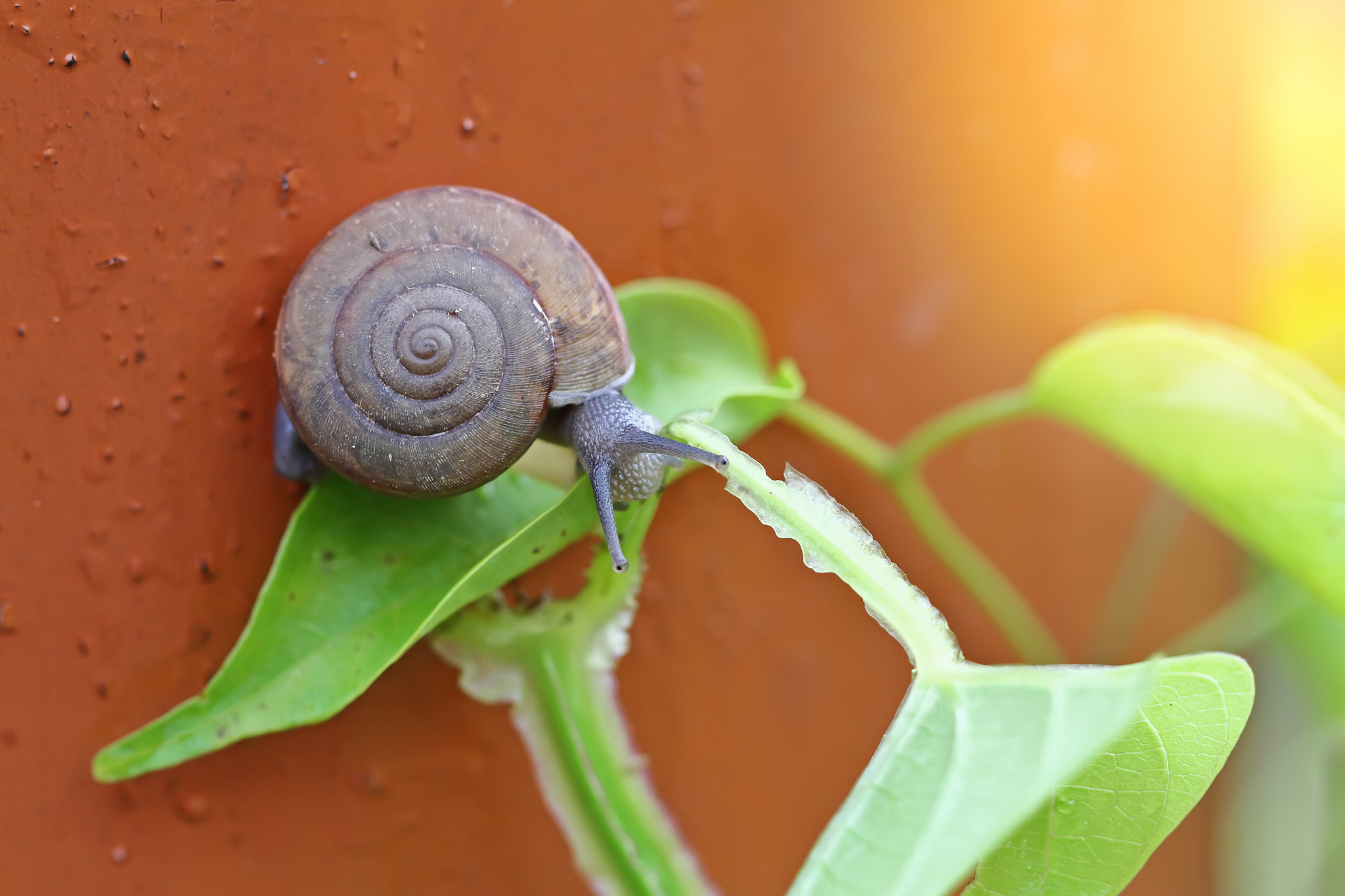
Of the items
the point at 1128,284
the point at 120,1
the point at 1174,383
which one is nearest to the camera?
the point at 120,1

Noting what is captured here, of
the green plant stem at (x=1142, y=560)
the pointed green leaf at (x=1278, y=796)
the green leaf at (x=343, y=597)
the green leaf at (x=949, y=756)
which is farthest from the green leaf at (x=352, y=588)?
the pointed green leaf at (x=1278, y=796)

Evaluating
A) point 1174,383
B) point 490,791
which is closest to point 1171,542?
point 1174,383

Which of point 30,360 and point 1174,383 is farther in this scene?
point 1174,383

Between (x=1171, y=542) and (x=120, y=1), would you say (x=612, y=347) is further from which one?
(x=1171, y=542)

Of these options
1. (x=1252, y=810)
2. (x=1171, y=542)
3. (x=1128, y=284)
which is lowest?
(x=1252, y=810)

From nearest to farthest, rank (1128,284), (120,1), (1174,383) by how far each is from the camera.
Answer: (120,1), (1174,383), (1128,284)

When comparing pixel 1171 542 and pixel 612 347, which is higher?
pixel 612 347

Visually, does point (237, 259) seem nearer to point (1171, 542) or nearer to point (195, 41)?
point (195, 41)

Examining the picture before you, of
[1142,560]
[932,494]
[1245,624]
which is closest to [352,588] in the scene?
[932,494]
